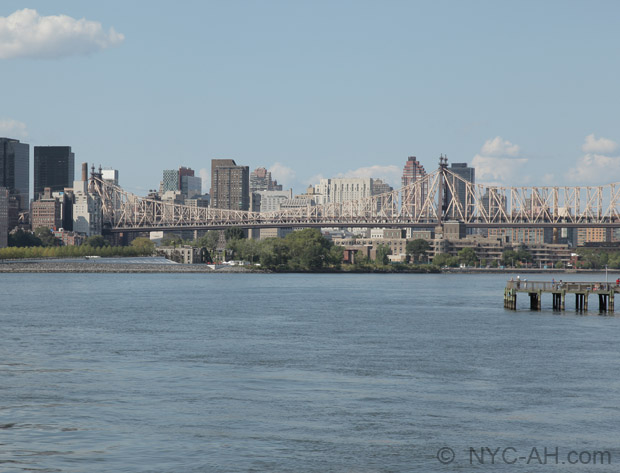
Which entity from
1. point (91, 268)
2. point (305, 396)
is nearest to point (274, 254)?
point (91, 268)

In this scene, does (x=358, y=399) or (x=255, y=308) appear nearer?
(x=358, y=399)

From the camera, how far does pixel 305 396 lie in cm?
3434

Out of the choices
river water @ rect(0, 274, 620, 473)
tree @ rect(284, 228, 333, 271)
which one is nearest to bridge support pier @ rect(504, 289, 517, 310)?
river water @ rect(0, 274, 620, 473)

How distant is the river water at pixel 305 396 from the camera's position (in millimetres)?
26453

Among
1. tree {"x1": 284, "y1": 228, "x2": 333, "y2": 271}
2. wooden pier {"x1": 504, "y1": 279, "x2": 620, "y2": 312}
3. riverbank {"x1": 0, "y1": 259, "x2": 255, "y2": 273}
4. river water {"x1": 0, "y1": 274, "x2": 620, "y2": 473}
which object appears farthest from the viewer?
tree {"x1": 284, "y1": 228, "x2": 333, "y2": 271}

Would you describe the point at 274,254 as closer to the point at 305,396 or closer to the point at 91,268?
the point at 91,268

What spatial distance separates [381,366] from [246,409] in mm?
10977

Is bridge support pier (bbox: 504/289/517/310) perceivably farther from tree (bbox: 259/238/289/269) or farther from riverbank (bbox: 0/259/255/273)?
riverbank (bbox: 0/259/255/273)

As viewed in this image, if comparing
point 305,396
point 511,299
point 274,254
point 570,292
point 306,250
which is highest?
point 306,250

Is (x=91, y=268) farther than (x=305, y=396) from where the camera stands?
Yes

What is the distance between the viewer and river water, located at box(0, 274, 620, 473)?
86.8 feet

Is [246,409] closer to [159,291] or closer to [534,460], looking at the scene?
[534,460]

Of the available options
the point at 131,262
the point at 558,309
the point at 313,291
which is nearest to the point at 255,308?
the point at 558,309

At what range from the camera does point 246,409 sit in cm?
3219
